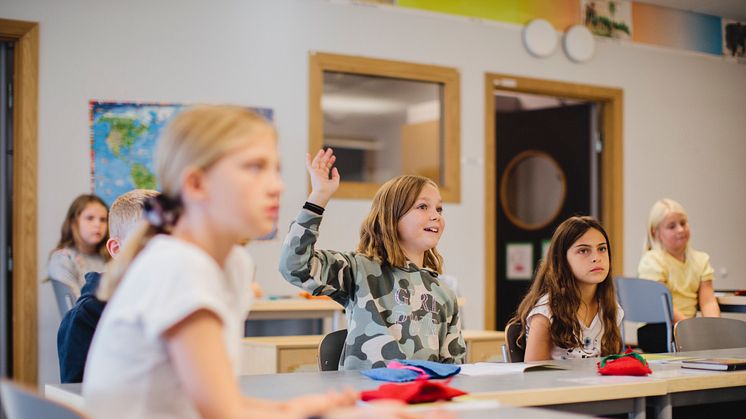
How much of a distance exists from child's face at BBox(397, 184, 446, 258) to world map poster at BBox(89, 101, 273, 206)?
254cm

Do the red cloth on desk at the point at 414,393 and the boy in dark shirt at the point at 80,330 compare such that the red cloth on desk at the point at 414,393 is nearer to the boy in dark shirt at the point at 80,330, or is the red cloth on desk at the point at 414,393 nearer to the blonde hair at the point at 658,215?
the boy in dark shirt at the point at 80,330

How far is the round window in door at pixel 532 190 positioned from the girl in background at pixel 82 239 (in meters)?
3.55

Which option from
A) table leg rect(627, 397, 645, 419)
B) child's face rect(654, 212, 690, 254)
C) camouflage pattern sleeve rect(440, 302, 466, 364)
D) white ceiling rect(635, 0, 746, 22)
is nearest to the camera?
table leg rect(627, 397, 645, 419)

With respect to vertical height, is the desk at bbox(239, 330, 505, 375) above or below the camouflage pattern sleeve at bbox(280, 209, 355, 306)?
below

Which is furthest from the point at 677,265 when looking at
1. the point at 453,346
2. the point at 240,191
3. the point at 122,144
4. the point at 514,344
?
the point at 240,191

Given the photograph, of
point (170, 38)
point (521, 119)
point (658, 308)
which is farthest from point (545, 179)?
point (170, 38)

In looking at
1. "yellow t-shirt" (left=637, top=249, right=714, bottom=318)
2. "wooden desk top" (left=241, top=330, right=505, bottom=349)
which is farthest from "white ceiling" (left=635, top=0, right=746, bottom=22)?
"wooden desk top" (left=241, top=330, right=505, bottom=349)

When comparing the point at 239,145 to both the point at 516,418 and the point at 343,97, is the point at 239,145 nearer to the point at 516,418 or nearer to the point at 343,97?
the point at 516,418

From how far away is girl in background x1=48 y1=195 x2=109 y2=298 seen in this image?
15.0 feet

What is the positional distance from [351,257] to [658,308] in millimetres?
2522

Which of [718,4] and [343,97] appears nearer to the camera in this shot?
[343,97]

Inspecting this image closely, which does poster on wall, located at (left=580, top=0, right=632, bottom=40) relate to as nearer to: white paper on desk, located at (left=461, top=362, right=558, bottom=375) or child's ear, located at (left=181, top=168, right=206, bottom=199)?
white paper on desk, located at (left=461, top=362, right=558, bottom=375)

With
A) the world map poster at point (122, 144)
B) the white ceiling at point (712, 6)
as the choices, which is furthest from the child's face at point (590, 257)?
the white ceiling at point (712, 6)

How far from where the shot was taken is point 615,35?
680 cm
